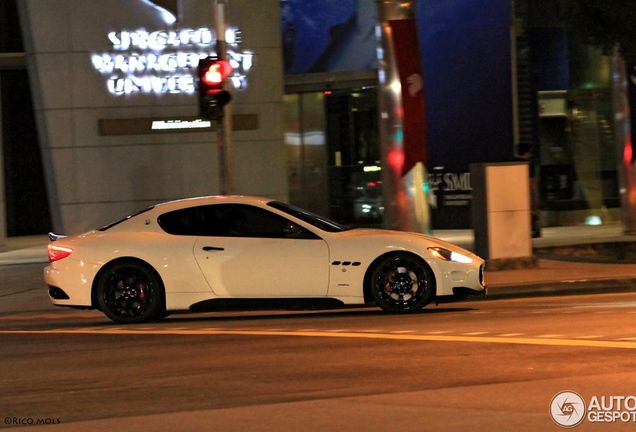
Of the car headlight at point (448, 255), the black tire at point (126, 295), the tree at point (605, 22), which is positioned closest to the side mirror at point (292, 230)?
the car headlight at point (448, 255)

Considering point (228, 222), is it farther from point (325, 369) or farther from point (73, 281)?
point (325, 369)

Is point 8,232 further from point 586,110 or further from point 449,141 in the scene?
point 586,110

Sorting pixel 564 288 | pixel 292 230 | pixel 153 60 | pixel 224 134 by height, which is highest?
pixel 153 60

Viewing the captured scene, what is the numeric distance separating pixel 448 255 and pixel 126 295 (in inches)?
146

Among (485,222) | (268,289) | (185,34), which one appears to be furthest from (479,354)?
(185,34)

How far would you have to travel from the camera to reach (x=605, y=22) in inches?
588

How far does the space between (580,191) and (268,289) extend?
15.7 meters

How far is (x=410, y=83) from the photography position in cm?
1405

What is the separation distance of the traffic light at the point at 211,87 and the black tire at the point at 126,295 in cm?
325

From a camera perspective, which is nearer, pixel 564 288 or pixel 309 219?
pixel 309 219

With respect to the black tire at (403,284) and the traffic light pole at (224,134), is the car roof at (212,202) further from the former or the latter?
the traffic light pole at (224,134)

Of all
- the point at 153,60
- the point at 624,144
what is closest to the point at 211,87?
the point at 153,60

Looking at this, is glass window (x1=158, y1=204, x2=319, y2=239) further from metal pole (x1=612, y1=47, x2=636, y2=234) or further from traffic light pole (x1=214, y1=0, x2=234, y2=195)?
metal pole (x1=612, y1=47, x2=636, y2=234)

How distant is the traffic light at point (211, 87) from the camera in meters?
12.2
